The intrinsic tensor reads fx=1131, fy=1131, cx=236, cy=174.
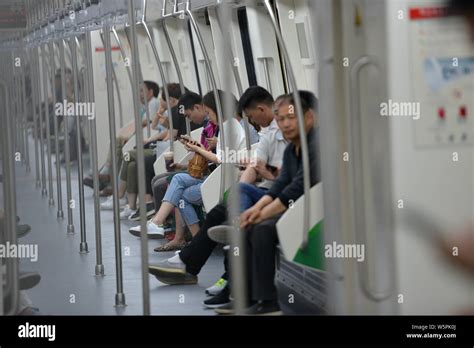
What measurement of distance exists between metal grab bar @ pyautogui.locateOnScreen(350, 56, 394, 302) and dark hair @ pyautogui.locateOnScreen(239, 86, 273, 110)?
695 millimetres

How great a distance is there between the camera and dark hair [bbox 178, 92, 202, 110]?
634 cm

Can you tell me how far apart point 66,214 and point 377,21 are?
2.09 m

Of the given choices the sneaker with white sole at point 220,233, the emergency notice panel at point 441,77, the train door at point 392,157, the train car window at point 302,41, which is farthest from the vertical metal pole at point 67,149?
the emergency notice panel at point 441,77

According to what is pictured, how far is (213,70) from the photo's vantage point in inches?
248

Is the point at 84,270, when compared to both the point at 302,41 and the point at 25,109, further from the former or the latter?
the point at 302,41

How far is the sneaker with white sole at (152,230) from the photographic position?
590 cm

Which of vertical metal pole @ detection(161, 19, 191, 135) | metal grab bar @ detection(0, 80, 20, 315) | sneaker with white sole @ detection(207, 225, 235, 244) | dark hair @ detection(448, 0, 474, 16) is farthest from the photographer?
vertical metal pole @ detection(161, 19, 191, 135)

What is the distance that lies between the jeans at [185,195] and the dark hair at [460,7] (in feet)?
5.64

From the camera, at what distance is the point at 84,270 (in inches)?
229

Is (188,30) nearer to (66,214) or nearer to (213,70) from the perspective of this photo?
(213,70)

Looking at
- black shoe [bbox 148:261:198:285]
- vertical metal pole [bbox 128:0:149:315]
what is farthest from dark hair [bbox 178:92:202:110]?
black shoe [bbox 148:261:198:285]

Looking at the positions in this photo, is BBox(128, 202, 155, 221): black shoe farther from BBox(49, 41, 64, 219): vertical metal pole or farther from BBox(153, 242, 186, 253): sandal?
BBox(49, 41, 64, 219): vertical metal pole

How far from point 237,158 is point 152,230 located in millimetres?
848
